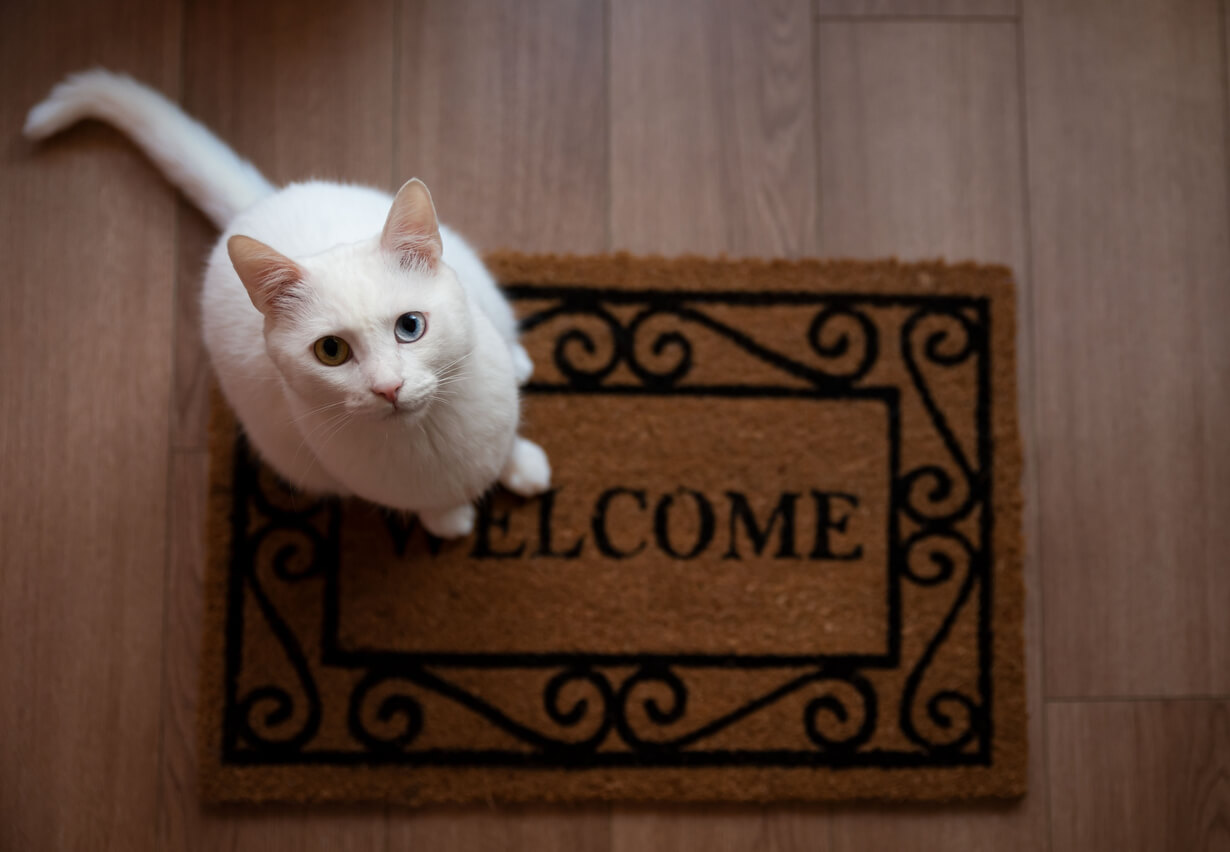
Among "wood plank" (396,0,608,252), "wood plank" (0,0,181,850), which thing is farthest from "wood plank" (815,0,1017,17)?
"wood plank" (0,0,181,850)

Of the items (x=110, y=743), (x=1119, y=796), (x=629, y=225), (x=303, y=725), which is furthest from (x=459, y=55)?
(x=1119, y=796)

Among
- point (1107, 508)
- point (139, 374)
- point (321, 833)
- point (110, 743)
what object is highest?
point (139, 374)

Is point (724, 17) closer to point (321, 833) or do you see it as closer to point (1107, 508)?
point (1107, 508)

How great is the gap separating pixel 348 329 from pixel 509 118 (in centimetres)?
66

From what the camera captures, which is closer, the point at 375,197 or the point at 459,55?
the point at 375,197

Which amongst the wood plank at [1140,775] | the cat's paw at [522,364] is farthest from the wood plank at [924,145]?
the cat's paw at [522,364]

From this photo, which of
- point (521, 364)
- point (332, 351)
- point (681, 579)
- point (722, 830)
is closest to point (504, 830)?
point (722, 830)

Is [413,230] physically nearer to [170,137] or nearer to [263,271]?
[263,271]

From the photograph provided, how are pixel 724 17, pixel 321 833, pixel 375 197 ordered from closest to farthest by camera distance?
1. pixel 375 197
2. pixel 321 833
3. pixel 724 17

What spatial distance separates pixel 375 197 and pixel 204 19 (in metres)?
0.55

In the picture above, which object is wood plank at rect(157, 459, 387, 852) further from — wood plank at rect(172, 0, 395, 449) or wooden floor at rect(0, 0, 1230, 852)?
wood plank at rect(172, 0, 395, 449)

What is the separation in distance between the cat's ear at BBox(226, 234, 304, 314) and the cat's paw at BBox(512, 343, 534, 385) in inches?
17.0

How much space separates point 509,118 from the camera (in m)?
1.21

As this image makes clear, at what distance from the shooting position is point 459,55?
121 centimetres
